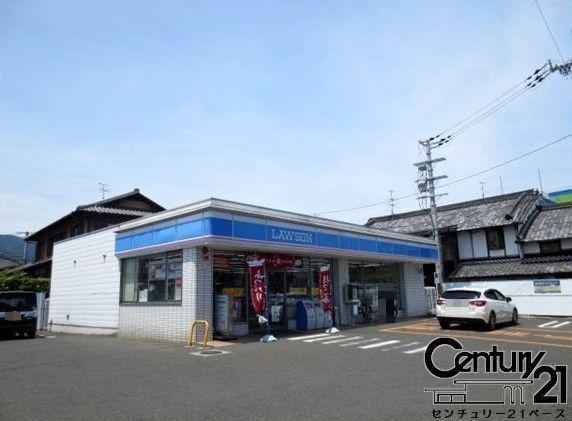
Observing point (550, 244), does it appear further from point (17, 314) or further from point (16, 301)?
point (16, 301)

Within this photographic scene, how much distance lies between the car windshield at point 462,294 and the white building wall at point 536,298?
439 inches

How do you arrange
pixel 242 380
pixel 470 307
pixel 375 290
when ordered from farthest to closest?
pixel 375 290
pixel 470 307
pixel 242 380

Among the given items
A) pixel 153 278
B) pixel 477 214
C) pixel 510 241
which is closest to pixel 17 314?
pixel 153 278

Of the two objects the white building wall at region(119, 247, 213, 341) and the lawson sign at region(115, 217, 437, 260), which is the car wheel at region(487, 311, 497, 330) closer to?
the lawson sign at region(115, 217, 437, 260)

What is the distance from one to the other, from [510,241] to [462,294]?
1588 cm

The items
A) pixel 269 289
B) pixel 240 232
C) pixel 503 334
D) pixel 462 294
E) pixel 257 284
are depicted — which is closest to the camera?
pixel 240 232

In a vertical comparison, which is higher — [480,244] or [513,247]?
[480,244]

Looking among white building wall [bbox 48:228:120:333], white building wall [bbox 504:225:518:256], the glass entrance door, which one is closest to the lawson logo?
the glass entrance door

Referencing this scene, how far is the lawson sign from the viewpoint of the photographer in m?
13.4

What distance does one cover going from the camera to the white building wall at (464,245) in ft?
103

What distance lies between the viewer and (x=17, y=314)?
18.0 meters

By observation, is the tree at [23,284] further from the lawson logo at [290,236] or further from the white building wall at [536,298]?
the white building wall at [536,298]

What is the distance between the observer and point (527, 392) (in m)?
6.95

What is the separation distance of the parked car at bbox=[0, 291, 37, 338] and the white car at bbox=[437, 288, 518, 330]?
15.9 metres
